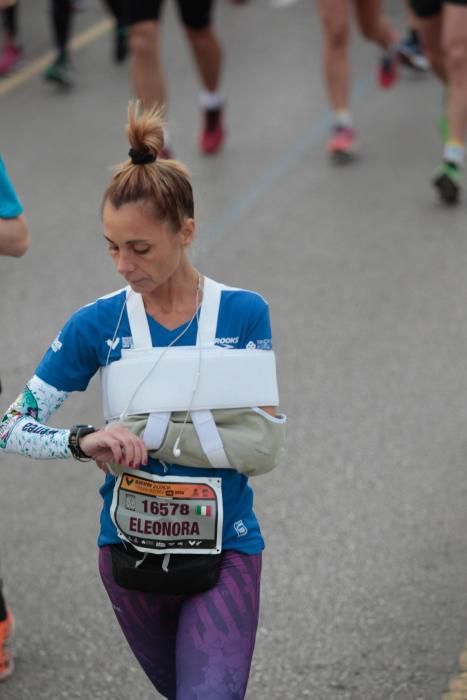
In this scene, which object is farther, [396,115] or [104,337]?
[396,115]

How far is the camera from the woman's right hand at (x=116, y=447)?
9.78ft

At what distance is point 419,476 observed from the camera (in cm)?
544

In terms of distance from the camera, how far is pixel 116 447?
2973mm

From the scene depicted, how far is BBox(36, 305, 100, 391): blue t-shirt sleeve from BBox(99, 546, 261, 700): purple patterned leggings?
1.43ft

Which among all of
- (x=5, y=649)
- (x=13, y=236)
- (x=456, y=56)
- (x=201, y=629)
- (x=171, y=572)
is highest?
(x=456, y=56)

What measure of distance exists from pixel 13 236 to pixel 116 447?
1.05 m

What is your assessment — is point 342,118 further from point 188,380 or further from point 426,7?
point 188,380

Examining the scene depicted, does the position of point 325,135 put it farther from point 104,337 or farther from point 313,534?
point 104,337

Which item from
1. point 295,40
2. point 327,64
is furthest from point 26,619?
point 295,40

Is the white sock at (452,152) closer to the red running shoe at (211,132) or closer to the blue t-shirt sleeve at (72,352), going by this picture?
the red running shoe at (211,132)

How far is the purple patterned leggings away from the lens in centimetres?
313

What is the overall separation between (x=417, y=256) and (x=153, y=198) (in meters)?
4.72

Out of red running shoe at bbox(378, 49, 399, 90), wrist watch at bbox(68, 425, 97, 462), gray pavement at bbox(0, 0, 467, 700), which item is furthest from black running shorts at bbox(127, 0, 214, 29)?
wrist watch at bbox(68, 425, 97, 462)

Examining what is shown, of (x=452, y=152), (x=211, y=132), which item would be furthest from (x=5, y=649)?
(x=211, y=132)
